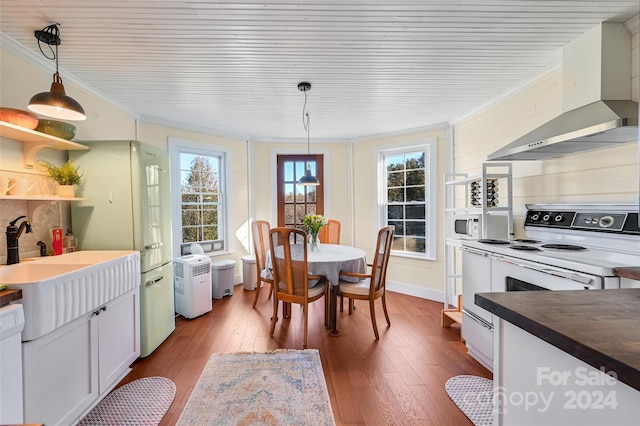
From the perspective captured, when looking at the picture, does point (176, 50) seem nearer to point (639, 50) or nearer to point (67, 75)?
point (67, 75)

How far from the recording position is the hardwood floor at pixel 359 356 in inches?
69.7

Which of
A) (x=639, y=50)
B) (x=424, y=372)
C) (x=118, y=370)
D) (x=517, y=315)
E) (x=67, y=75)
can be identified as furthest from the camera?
(x=67, y=75)

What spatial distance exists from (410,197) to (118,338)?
3.78m

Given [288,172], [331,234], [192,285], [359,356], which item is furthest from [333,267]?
[288,172]

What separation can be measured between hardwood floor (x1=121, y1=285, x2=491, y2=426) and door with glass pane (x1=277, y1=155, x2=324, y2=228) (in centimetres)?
170

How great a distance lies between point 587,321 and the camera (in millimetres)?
712

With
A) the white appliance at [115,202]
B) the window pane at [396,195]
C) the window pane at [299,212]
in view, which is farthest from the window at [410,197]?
the white appliance at [115,202]

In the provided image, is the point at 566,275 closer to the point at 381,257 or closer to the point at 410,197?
the point at 381,257

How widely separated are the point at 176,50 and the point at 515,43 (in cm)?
255

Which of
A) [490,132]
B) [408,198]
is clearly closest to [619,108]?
[490,132]

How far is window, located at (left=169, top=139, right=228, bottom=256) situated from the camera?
3750 mm

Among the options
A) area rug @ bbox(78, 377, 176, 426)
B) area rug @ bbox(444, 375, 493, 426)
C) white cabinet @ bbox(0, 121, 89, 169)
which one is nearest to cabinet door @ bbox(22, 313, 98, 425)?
area rug @ bbox(78, 377, 176, 426)

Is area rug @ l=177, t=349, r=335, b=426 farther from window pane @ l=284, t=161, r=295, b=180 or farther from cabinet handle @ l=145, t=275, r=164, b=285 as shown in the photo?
window pane @ l=284, t=161, r=295, b=180

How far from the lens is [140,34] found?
1850mm
